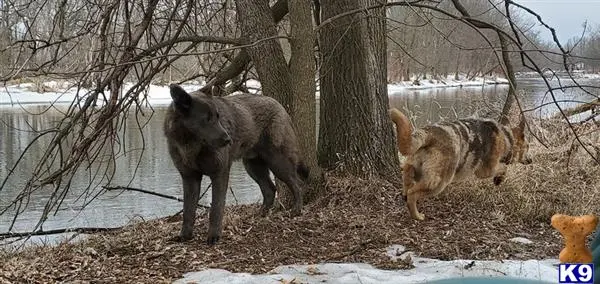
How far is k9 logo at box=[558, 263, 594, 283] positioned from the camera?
1.65m

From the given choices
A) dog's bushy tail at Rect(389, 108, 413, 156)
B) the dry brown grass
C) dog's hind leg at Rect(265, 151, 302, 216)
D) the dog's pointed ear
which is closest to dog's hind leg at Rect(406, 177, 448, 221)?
the dry brown grass

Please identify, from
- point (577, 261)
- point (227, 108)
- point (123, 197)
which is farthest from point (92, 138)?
point (577, 261)

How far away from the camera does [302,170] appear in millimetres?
6863

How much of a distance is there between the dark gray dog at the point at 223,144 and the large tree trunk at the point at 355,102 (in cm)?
74

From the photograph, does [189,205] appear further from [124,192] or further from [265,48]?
[124,192]

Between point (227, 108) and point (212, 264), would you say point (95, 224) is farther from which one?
point (212, 264)

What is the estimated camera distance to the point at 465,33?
10.1 meters

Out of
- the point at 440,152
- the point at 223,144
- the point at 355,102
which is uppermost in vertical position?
the point at 355,102

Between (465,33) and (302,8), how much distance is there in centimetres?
433

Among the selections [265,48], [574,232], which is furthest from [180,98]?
[574,232]

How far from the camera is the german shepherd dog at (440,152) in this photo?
598cm

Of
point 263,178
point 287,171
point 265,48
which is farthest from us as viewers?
point 263,178

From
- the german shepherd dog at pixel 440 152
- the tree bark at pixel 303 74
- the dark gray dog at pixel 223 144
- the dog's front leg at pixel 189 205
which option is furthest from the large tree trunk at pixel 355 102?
the dog's front leg at pixel 189 205

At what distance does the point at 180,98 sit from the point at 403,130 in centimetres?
201
